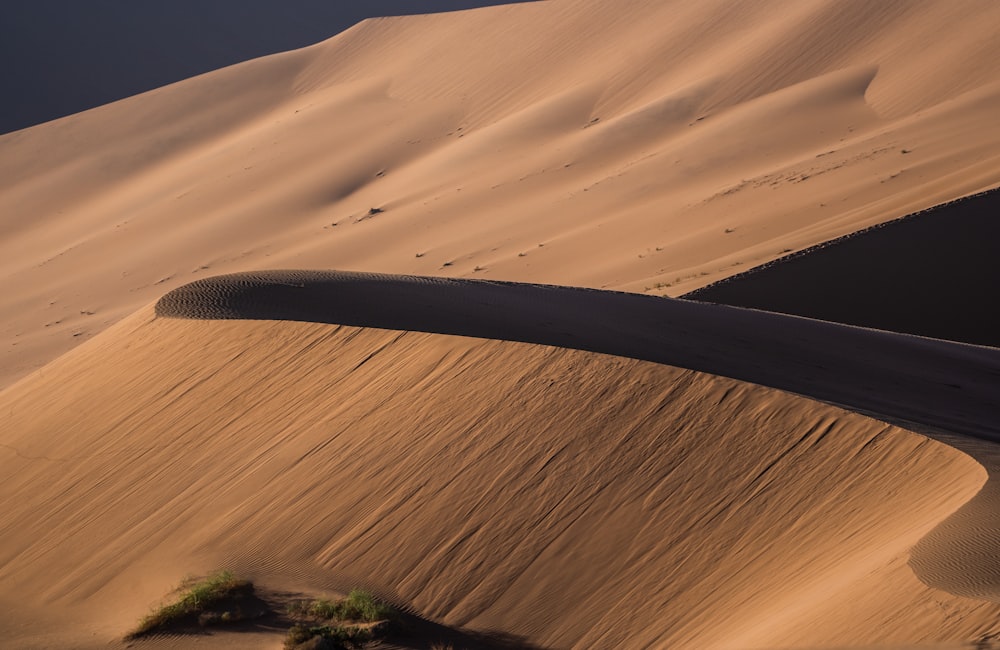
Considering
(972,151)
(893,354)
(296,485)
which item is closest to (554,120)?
(972,151)

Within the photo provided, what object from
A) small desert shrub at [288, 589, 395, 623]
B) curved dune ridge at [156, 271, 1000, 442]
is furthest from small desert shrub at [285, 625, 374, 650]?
curved dune ridge at [156, 271, 1000, 442]

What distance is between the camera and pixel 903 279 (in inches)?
688

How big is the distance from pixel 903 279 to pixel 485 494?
11357mm

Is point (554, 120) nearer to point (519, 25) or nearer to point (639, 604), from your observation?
point (519, 25)

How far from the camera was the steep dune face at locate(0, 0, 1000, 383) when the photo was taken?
2217 cm

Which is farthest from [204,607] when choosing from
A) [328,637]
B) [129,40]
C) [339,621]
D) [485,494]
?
[129,40]

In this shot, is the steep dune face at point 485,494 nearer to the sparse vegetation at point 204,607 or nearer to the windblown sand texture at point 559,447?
the windblown sand texture at point 559,447

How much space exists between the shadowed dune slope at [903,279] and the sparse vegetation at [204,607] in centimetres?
1121

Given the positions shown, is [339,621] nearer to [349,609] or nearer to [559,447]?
[349,609]

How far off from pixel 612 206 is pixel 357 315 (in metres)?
15.6

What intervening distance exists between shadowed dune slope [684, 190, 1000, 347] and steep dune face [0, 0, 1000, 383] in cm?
64

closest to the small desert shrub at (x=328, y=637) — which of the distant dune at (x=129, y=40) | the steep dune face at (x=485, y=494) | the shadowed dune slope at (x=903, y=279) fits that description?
the steep dune face at (x=485, y=494)

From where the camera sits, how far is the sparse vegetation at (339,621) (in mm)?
6596

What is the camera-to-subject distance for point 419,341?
404 inches
